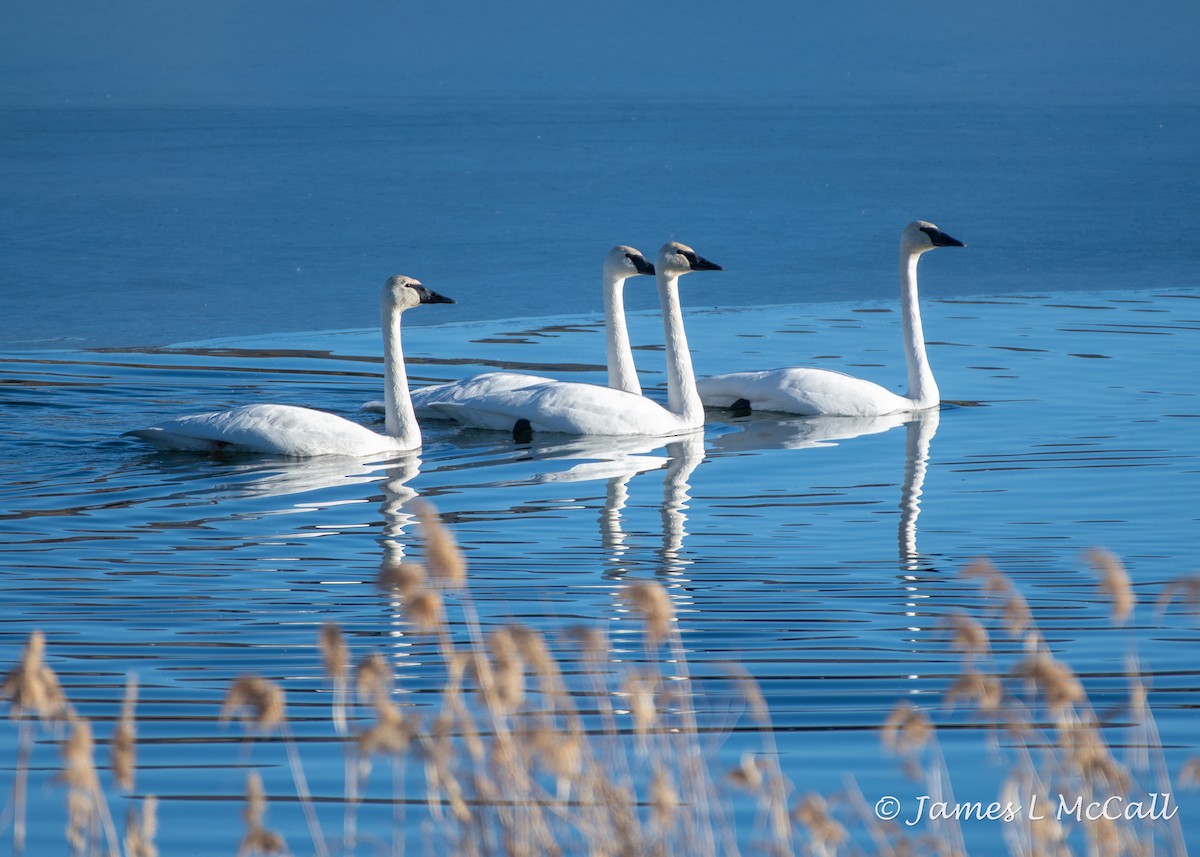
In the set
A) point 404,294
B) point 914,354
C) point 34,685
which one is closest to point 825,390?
point 914,354

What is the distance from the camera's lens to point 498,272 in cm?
1484

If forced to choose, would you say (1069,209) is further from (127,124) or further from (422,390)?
(127,124)

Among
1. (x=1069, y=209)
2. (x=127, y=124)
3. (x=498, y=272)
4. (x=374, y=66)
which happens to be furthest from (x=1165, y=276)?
(x=374, y=66)

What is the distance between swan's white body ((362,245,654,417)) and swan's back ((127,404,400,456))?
0.88m

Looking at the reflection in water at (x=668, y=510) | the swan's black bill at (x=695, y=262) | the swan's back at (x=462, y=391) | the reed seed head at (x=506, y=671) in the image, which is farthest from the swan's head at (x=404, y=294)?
the reed seed head at (x=506, y=671)

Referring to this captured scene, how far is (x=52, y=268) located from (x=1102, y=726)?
451 inches

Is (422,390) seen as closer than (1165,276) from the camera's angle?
Yes

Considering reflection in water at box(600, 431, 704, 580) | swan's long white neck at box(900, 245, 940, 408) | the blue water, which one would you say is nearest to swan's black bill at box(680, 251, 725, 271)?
the blue water

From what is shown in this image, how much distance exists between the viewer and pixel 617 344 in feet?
32.5

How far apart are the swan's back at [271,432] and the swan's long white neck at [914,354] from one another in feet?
9.90

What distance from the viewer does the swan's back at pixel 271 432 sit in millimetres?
8539

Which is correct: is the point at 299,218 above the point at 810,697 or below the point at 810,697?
above

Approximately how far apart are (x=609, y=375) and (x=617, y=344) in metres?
0.19

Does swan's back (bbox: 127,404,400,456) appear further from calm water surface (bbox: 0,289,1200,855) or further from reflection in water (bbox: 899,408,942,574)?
reflection in water (bbox: 899,408,942,574)
